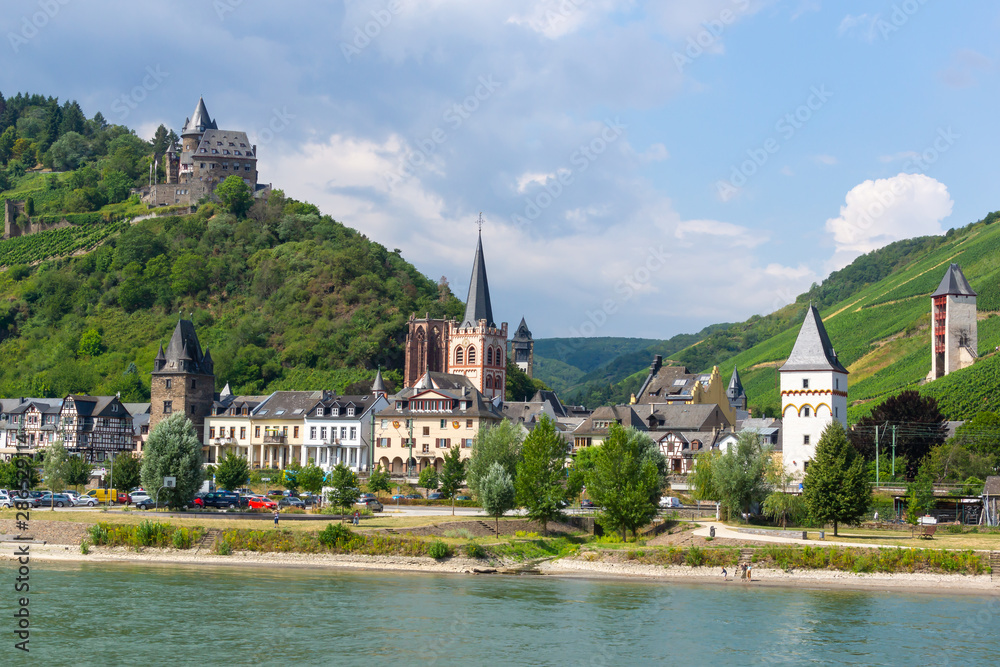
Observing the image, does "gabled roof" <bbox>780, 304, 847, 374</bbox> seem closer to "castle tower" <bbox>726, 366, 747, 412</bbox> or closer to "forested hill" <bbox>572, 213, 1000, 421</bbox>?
"forested hill" <bbox>572, 213, 1000, 421</bbox>

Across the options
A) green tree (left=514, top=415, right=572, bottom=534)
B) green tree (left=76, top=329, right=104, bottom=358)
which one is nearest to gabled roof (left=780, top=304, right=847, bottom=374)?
green tree (left=514, top=415, right=572, bottom=534)

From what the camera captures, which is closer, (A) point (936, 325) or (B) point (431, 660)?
(B) point (431, 660)

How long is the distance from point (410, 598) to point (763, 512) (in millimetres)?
26796

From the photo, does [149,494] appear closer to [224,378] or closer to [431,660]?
[431,660]

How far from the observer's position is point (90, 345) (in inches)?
5591

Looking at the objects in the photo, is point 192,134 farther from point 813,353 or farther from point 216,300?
point 813,353

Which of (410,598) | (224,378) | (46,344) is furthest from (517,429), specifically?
(46,344)

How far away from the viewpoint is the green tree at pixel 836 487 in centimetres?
5881

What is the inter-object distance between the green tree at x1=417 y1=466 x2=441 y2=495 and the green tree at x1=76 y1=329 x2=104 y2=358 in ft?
222

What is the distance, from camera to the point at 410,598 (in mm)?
46531

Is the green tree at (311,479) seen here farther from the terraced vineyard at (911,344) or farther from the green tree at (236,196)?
the green tree at (236,196)

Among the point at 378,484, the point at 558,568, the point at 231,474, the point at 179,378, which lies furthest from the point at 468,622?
the point at 179,378

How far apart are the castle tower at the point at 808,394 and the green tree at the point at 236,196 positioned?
108 m

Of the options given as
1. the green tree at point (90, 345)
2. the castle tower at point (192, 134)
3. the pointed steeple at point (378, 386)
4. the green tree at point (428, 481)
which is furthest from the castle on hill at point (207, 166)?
the green tree at point (428, 481)
